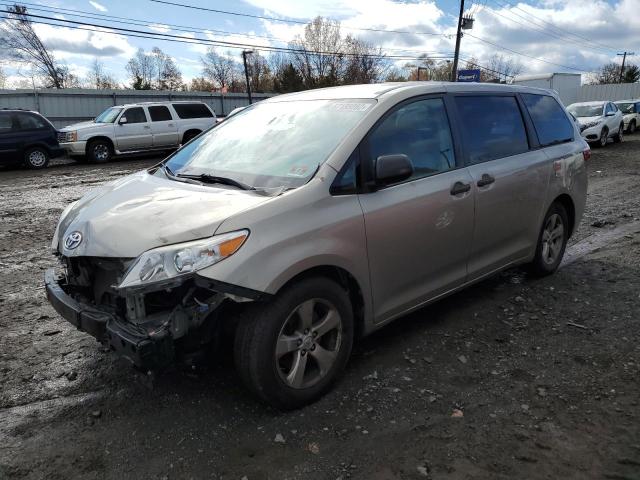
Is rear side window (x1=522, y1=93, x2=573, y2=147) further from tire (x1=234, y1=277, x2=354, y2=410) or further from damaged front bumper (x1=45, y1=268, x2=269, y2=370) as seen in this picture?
damaged front bumper (x1=45, y1=268, x2=269, y2=370)

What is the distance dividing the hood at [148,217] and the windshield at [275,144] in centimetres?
26

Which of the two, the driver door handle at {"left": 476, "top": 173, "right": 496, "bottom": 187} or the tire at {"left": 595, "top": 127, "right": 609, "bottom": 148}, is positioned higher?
the driver door handle at {"left": 476, "top": 173, "right": 496, "bottom": 187}

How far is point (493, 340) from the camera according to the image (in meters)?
3.90

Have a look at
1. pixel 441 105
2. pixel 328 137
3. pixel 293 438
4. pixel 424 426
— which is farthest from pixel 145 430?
pixel 441 105

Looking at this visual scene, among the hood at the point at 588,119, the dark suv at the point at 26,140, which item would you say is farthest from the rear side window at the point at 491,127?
the hood at the point at 588,119

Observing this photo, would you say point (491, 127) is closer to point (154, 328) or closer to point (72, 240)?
point (154, 328)

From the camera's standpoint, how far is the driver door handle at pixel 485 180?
3.95 metres

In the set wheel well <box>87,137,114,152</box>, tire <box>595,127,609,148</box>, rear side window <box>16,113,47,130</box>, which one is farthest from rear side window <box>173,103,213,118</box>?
tire <box>595,127,609,148</box>

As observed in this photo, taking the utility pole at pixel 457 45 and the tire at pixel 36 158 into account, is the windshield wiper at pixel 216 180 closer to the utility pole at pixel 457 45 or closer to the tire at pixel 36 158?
the tire at pixel 36 158

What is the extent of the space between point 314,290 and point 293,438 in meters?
0.81

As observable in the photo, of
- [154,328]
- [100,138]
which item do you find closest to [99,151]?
[100,138]

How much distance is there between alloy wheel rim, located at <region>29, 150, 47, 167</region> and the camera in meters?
15.6

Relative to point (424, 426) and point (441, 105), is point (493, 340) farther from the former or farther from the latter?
point (441, 105)

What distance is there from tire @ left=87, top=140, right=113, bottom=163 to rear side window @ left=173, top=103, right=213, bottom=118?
279 cm
